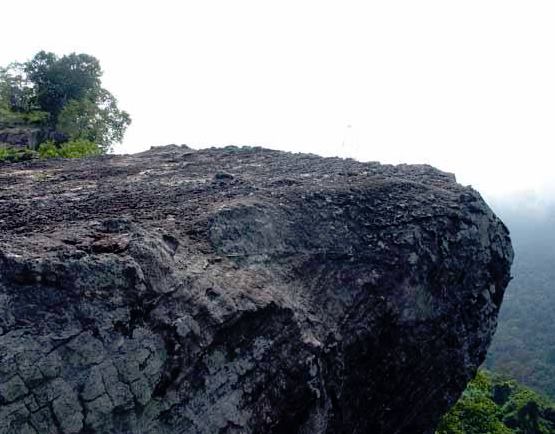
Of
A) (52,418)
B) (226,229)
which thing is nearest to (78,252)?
(52,418)

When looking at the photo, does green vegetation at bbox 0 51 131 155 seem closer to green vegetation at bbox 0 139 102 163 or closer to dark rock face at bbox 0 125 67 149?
dark rock face at bbox 0 125 67 149

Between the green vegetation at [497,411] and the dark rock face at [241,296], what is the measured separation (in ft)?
44.6

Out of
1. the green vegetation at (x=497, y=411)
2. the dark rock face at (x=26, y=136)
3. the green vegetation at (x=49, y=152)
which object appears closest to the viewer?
the green vegetation at (x=49, y=152)

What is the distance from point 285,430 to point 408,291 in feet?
8.66

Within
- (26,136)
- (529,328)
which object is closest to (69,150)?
(26,136)

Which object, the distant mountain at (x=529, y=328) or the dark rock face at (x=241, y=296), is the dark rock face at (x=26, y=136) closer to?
the dark rock face at (x=241, y=296)

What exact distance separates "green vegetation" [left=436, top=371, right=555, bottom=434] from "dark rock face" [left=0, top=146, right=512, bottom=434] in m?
13.6

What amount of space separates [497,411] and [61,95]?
82.2 feet

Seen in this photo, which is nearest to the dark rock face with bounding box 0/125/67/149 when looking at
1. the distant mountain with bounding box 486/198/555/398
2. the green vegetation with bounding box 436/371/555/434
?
the green vegetation with bounding box 436/371/555/434

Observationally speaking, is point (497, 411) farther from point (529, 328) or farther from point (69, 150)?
point (529, 328)

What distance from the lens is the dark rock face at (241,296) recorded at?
514 cm

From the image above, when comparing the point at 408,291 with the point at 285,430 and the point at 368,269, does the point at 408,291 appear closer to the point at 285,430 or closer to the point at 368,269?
the point at 368,269

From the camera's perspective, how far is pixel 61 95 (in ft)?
83.3

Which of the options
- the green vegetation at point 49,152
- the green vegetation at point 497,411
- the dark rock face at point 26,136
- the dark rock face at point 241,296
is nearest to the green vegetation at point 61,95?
the dark rock face at point 26,136
